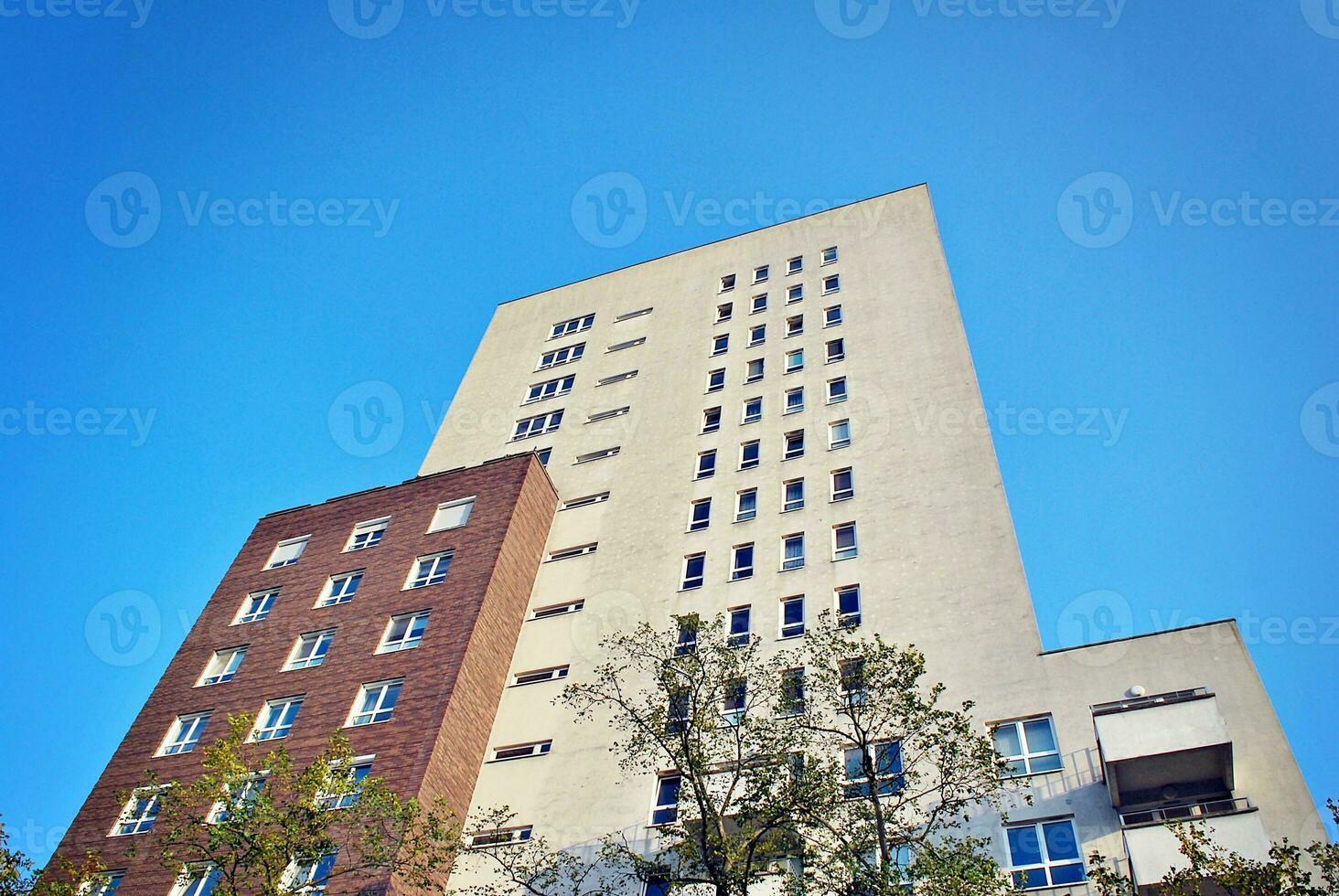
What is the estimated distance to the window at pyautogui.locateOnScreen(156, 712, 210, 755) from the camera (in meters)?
34.4

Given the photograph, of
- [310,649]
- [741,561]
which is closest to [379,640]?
[310,649]

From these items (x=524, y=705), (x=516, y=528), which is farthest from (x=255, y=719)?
(x=516, y=528)

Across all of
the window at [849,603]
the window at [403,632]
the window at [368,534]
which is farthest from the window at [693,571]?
the window at [368,534]

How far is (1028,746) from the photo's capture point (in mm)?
26672

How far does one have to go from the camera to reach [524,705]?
3466 centimetres

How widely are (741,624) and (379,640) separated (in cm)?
1319

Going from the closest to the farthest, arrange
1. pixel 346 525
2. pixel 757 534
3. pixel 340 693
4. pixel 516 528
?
pixel 340 693
pixel 757 534
pixel 516 528
pixel 346 525

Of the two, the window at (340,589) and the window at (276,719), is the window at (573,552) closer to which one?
the window at (340,589)

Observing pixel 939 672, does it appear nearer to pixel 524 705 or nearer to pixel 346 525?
pixel 524 705

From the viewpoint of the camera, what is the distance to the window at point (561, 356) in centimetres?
5478

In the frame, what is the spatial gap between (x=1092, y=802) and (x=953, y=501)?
1229 cm

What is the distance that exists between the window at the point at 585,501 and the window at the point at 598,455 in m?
2.60

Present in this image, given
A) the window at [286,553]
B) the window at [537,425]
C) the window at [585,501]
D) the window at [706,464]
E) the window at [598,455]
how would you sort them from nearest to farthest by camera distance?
the window at [706,464]
the window at [286,553]
the window at [585,501]
the window at [598,455]
the window at [537,425]

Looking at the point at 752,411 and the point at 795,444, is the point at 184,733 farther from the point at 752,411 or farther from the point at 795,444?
the point at 752,411
